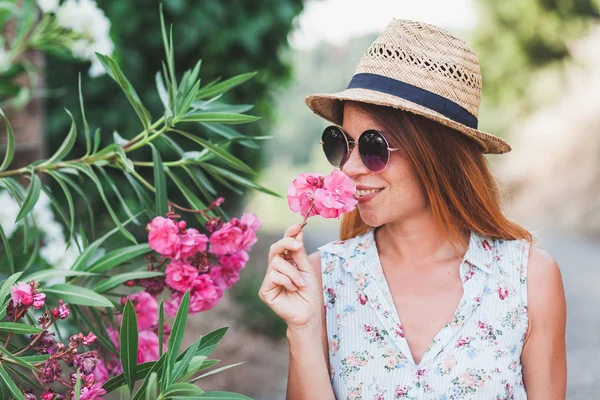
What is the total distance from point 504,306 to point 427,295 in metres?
0.21

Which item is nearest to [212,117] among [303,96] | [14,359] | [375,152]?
[375,152]

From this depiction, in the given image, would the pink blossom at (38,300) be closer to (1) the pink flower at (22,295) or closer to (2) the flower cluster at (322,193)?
(1) the pink flower at (22,295)

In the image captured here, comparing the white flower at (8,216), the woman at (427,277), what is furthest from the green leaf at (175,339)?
the white flower at (8,216)

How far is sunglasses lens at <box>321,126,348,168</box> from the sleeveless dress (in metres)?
0.32

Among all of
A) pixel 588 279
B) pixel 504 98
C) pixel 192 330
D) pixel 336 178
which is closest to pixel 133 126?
pixel 192 330

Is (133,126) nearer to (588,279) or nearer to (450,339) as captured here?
(450,339)

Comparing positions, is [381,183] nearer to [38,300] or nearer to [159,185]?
[159,185]

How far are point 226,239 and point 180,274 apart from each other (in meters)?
0.14

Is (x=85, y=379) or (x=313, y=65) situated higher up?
(x=313, y=65)

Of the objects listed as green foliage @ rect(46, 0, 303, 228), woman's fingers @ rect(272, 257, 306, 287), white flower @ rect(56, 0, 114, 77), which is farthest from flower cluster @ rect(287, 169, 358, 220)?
green foliage @ rect(46, 0, 303, 228)

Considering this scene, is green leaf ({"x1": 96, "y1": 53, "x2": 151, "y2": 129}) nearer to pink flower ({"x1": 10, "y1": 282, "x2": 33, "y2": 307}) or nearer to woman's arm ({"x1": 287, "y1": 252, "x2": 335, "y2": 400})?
pink flower ({"x1": 10, "y1": 282, "x2": 33, "y2": 307})

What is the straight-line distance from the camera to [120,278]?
165 cm

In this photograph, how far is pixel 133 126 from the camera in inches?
185

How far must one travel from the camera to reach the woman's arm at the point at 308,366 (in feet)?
5.47
